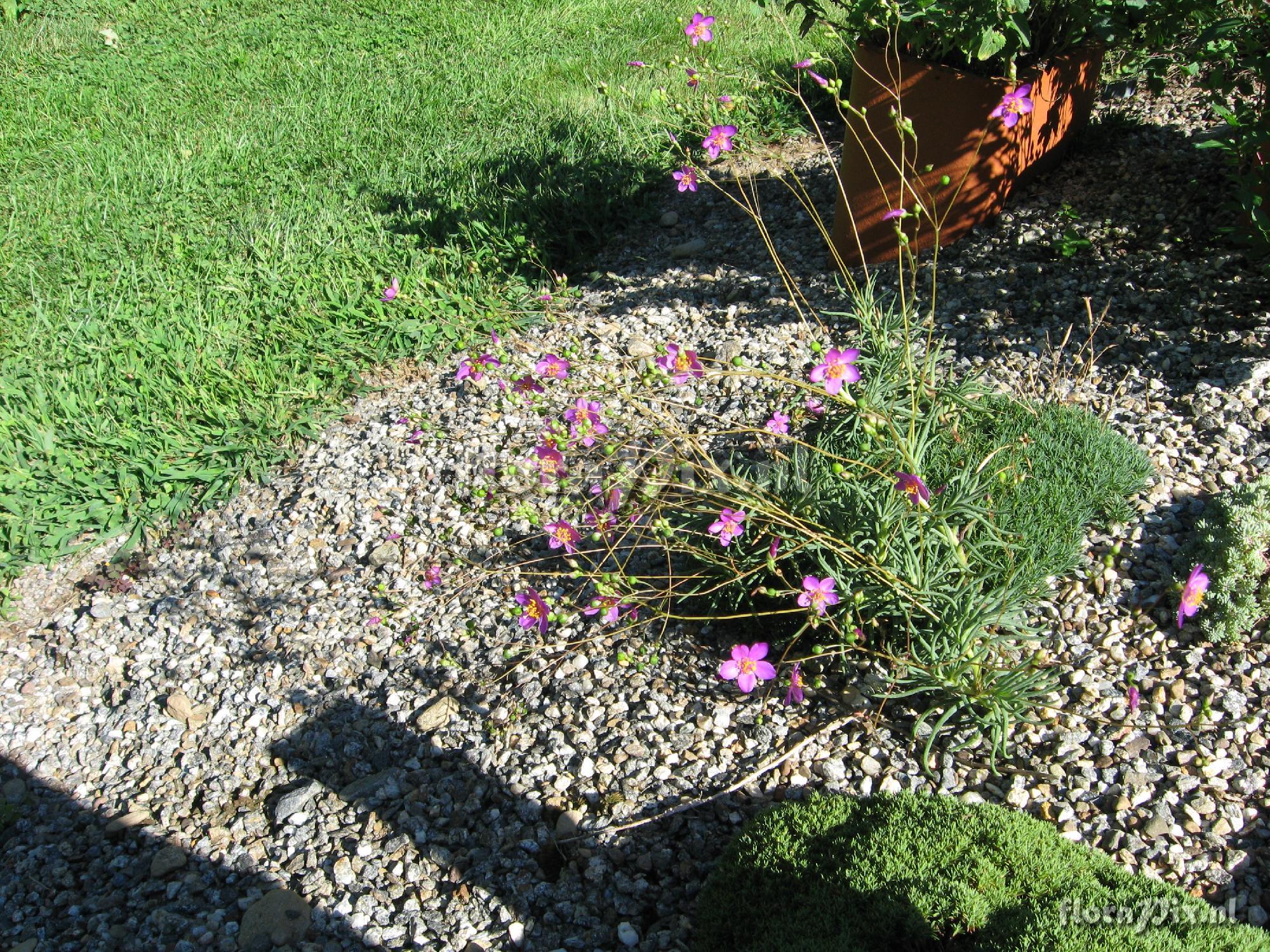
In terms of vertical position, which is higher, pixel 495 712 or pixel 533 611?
pixel 533 611

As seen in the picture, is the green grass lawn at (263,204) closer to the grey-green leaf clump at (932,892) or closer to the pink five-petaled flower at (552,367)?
the pink five-petaled flower at (552,367)

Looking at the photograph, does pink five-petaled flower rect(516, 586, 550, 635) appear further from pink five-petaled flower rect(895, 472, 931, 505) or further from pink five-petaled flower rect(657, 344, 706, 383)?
pink five-petaled flower rect(895, 472, 931, 505)

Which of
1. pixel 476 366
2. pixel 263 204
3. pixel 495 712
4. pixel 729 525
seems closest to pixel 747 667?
pixel 729 525

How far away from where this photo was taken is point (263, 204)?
493 cm

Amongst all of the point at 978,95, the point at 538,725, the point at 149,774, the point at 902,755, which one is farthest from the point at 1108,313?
the point at 149,774

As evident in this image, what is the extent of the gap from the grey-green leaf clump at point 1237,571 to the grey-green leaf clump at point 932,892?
0.77 m

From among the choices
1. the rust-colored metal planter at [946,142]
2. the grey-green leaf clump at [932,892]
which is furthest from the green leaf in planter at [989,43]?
the grey-green leaf clump at [932,892]

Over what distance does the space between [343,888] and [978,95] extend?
3.19m

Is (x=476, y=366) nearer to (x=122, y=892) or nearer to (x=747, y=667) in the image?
(x=747, y=667)

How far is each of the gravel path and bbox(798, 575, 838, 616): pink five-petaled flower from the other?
381 millimetres

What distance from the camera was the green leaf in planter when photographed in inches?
122

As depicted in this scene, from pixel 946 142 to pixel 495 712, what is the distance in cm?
258

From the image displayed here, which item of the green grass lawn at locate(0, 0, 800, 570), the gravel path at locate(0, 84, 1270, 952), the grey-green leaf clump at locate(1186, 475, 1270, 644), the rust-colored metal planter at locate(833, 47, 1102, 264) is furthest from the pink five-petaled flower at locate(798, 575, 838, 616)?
the green grass lawn at locate(0, 0, 800, 570)

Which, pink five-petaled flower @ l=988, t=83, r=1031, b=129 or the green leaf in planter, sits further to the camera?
the green leaf in planter
